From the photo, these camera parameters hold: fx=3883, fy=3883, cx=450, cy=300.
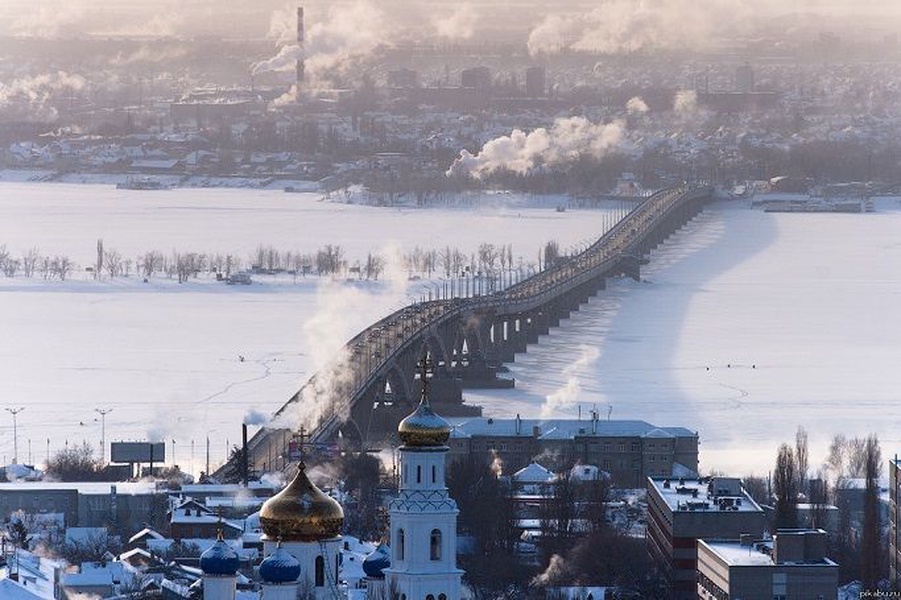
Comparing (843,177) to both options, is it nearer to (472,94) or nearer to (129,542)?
(472,94)

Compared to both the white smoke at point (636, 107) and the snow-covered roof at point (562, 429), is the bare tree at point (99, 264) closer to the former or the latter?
the snow-covered roof at point (562, 429)

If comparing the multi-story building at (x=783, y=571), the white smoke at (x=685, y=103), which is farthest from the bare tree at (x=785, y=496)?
the white smoke at (x=685, y=103)

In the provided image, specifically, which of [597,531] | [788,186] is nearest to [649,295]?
[597,531]

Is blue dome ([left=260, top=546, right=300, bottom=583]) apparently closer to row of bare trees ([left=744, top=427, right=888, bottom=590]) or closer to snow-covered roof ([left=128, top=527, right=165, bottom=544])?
row of bare trees ([left=744, top=427, right=888, bottom=590])

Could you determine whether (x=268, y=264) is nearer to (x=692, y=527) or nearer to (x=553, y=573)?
(x=692, y=527)

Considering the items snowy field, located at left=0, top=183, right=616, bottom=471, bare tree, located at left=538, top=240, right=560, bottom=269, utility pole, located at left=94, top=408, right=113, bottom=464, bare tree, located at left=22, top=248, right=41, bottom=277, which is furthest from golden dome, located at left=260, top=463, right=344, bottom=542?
bare tree, located at left=22, top=248, right=41, bottom=277

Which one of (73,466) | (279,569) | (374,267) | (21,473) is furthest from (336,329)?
(279,569)

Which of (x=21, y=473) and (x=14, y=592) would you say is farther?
(x=21, y=473)

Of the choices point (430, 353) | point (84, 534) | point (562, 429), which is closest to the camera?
point (84, 534)
